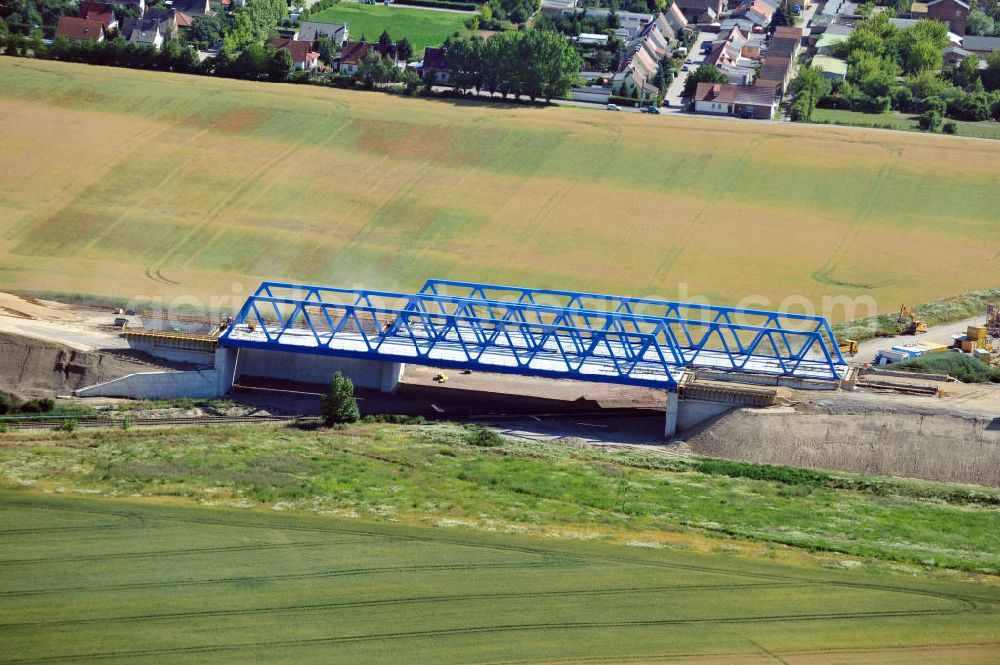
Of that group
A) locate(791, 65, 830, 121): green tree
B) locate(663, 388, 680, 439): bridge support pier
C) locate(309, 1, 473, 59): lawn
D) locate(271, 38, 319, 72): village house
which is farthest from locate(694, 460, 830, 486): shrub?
locate(309, 1, 473, 59): lawn

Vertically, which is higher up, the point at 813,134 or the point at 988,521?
the point at 813,134

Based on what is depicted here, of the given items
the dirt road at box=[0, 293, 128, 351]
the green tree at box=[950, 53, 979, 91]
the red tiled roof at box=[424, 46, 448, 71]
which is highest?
the green tree at box=[950, 53, 979, 91]

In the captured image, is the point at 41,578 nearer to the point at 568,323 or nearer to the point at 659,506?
the point at 659,506

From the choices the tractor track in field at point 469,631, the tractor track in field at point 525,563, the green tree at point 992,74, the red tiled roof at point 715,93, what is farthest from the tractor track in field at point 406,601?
the green tree at point 992,74

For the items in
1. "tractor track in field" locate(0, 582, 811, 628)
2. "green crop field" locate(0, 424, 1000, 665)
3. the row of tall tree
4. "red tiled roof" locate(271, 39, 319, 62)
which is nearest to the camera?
"green crop field" locate(0, 424, 1000, 665)

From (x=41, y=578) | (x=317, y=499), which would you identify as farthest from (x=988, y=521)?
(x=41, y=578)

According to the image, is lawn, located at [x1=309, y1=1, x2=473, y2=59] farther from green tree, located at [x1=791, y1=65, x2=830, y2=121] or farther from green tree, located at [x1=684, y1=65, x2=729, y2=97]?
green tree, located at [x1=791, y1=65, x2=830, y2=121]
